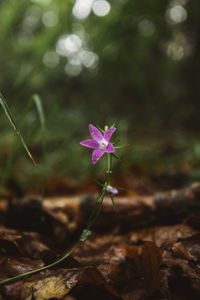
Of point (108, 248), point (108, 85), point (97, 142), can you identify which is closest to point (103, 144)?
point (97, 142)

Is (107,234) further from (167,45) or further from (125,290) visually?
(167,45)

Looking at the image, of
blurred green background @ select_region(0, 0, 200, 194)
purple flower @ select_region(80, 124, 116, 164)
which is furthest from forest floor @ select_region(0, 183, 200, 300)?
blurred green background @ select_region(0, 0, 200, 194)

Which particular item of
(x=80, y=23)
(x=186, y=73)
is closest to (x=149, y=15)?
(x=80, y=23)

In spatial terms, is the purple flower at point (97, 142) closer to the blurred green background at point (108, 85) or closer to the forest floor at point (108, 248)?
the forest floor at point (108, 248)

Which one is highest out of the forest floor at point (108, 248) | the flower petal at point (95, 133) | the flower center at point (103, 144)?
the flower petal at point (95, 133)

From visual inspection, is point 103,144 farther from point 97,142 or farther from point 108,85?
Result: point 108,85

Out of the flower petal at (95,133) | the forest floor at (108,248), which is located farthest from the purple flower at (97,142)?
the forest floor at (108,248)

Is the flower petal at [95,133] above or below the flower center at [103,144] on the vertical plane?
above

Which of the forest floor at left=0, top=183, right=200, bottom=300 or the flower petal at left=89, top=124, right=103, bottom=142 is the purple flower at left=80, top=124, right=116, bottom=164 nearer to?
the flower petal at left=89, top=124, right=103, bottom=142
